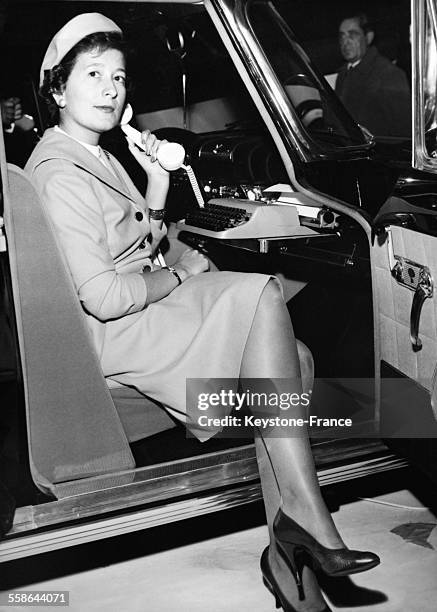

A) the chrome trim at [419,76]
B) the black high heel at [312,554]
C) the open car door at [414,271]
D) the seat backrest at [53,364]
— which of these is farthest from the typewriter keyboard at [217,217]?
the black high heel at [312,554]

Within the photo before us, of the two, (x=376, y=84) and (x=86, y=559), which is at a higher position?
(x=376, y=84)

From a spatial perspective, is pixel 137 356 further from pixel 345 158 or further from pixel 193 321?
pixel 345 158

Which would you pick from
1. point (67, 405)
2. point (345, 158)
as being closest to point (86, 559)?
point (67, 405)

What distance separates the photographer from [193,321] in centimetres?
215

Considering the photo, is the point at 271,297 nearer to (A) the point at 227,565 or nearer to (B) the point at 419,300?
(B) the point at 419,300

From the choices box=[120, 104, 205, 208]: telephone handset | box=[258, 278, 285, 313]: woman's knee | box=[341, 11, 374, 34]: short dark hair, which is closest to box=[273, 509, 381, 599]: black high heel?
box=[258, 278, 285, 313]: woman's knee

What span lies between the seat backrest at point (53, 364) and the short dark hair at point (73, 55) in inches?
15.6

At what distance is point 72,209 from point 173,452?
0.73m

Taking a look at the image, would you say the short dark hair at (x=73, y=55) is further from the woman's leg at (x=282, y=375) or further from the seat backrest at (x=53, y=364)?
the woman's leg at (x=282, y=375)

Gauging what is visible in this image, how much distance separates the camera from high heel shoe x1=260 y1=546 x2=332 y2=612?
6.72 feet

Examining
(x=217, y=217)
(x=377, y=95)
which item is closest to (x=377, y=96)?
(x=377, y=95)

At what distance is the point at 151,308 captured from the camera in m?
2.19

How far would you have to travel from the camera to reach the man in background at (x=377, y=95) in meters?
5.48

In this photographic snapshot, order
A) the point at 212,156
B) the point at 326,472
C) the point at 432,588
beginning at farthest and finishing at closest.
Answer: the point at 212,156, the point at 326,472, the point at 432,588
